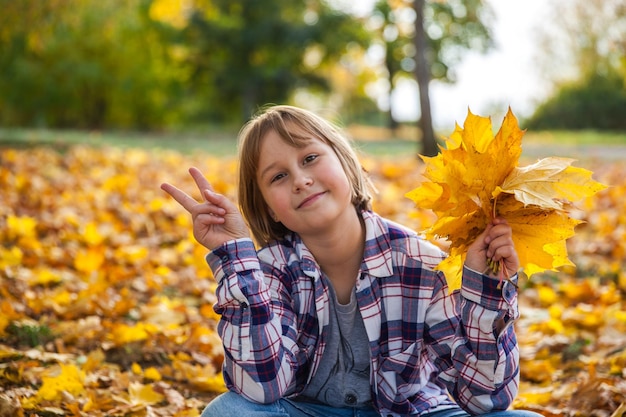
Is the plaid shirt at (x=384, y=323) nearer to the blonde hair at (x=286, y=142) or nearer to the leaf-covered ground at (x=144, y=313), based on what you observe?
the blonde hair at (x=286, y=142)

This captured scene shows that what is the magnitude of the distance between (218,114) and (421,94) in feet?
55.3

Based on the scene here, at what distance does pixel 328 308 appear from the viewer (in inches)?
79.7

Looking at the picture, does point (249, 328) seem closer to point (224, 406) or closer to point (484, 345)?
point (224, 406)

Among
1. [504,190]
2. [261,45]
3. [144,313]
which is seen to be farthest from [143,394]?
[261,45]

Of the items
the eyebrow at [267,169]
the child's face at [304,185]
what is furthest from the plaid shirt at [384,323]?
the eyebrow at [267,169]

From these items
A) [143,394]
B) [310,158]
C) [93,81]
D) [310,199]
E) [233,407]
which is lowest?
[143,394]

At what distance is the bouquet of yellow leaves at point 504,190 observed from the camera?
1.54 metres

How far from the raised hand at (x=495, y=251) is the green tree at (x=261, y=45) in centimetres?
2070

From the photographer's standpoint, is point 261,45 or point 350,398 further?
point 261,45

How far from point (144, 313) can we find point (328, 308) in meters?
1.47

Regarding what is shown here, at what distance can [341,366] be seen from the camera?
203 centimetres

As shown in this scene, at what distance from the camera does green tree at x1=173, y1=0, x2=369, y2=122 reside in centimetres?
2223

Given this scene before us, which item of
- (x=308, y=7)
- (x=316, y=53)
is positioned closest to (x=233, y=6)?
(x=308, y=7)

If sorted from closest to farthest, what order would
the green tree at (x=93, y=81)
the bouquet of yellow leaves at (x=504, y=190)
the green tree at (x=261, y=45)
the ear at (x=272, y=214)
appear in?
the bouquet of yellow leaves at (x=504, y=190) < the ear at (x=272, y=214) < the green tree at (x=93, y=81) < the green tree at (x=261, y=45)
